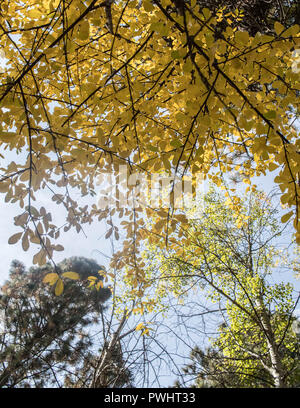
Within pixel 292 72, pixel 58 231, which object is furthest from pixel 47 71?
pixel 292 72

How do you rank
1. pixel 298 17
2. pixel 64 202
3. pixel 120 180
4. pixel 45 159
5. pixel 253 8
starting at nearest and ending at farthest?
1. pixel 45 159
2. pixel 64 202
3. pixel 120 180
4. pixel 298 17
5. pixel 253 8

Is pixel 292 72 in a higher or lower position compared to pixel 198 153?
higher

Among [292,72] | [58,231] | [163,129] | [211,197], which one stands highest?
[211,197]

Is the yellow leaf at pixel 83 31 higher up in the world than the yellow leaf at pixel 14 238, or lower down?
higher up

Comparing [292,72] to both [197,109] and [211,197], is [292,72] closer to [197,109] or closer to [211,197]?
[197,109]

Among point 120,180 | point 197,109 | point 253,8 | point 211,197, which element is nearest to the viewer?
point 197,109

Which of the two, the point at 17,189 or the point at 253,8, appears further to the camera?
the point at 253,8

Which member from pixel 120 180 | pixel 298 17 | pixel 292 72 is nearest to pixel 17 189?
pixel 120 180

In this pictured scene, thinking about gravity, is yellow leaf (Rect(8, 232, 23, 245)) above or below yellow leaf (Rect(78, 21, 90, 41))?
below

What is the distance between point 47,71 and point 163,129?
71 centimetres

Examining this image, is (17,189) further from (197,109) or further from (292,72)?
(292,72)

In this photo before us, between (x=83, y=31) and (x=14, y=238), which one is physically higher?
(x=83, y=31)

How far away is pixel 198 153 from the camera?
1.00 metres
